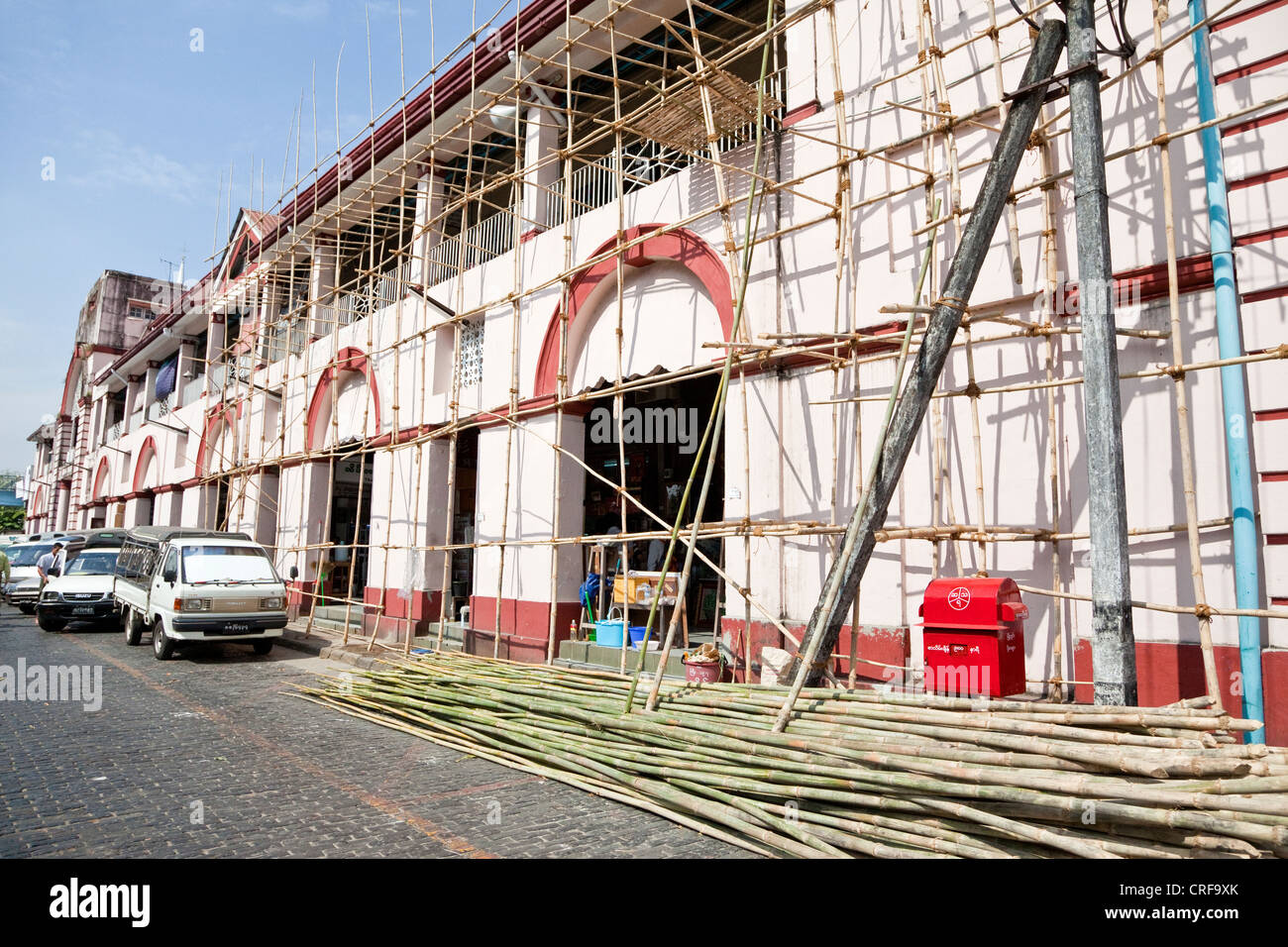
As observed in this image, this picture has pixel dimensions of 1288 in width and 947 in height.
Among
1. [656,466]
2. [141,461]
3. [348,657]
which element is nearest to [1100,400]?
[656,466]

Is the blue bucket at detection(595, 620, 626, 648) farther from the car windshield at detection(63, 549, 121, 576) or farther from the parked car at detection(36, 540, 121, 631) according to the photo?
the car windshield at detection(63, 549, 121, 576)

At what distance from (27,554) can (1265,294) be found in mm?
27300

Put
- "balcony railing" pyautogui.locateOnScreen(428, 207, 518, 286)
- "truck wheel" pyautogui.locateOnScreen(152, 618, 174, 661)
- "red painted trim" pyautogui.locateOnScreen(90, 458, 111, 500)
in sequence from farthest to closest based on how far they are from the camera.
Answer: "red painted trim" pyautogui.locateOnScreen(90, 458, 111, 500), "balcony railing" pyautogui.locateOnScreen(428, 207, 518, 286), "truck wheel" pyautogui.locateOnScreen(152, 618, 174, 661)

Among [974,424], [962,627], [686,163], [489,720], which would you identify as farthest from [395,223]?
[962,627]

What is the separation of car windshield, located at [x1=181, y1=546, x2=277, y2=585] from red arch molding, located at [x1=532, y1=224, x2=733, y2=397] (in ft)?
18.3

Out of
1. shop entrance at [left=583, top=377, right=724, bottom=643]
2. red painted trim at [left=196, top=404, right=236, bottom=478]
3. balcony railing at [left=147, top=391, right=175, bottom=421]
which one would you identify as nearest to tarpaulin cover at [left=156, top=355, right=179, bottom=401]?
balcony railing at [left=147, top=391, right=175, bottom=421]

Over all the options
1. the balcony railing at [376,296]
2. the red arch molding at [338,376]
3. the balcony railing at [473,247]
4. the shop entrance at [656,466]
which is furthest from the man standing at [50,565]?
the shop entrance at [656,466]

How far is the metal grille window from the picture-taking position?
1346 cm

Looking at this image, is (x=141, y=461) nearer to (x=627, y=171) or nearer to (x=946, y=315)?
(x=627, y=171)

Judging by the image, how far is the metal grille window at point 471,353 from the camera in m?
13.5
